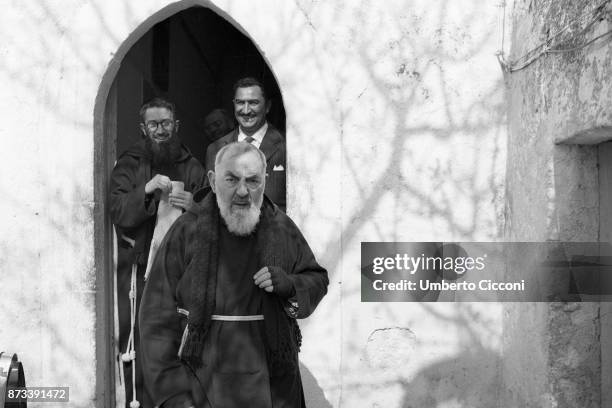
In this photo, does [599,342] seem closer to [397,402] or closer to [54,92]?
[397,402]

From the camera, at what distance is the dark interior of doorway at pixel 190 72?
21.9 feet

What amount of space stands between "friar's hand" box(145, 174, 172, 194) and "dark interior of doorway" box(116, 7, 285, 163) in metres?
0.76

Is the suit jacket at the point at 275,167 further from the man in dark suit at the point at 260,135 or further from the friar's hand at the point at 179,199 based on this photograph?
the friar's hand at the point at 179,199

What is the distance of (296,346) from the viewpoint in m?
3.94

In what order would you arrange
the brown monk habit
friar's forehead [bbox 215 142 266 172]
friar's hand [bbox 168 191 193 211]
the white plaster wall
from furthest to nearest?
1. friar's hand [bbox 168 191 193 211]
2. the white plaster wall
3. friar's forehead [bbox 215 142 266 172]
4. the brown monk habit

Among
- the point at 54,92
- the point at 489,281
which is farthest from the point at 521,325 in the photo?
the point at 54,92

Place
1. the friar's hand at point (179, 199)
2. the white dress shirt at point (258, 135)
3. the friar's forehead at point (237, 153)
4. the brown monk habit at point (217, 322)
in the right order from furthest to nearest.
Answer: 1. the white dress shirt at point (258, 135)
2. the friar's hand at point (179, 199)
3. the friar's forehead at point (237, 153)
4. the brown monk habit at point (217, 322)

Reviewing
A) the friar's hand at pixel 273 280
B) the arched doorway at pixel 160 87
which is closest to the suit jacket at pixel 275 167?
the arched doorway at pixel 160 87

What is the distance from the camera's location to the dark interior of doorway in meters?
6.68

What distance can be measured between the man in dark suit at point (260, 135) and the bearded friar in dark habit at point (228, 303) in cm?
177

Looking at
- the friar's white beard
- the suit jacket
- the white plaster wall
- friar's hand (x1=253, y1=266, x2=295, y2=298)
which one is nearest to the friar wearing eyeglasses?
the suit jacket

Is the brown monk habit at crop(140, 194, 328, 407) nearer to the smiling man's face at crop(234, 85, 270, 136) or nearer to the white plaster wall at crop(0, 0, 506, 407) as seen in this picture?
the white plaster wall at crop(0, 0, 506, 407)

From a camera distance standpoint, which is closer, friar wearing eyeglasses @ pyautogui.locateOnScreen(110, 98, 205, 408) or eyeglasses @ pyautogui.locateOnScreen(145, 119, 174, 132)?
friar wearing eyeglasses @ pyautogui.locateOnScreen(110, 98, 205, 408)

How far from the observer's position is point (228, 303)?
12.3ft
